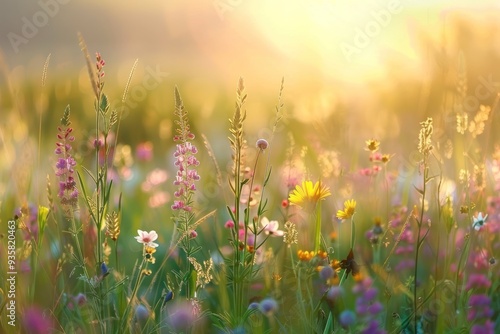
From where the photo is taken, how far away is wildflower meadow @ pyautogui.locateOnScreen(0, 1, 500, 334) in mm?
1613

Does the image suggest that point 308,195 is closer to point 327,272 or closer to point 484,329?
point 327,272

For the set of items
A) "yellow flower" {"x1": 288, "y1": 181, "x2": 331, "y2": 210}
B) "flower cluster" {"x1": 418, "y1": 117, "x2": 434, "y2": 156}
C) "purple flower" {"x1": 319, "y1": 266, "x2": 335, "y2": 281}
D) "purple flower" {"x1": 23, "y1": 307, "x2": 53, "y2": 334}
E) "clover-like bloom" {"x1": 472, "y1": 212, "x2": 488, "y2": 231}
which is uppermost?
"flower cluster" {"x1": 418, "y1": 117, "x2": 434, "y2": 156}

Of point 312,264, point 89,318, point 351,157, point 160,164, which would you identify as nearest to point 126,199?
point 160,164

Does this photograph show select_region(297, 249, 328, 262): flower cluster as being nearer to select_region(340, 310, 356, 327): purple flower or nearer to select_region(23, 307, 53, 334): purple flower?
select_region(340, 310, 356, 327): purple flower

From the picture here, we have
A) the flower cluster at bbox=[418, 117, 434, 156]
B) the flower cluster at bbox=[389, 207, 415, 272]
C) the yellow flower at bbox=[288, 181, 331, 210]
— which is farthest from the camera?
the flower cluster at bbox=[389, 207, 415, 272]

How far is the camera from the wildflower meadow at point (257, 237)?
5.29 feet

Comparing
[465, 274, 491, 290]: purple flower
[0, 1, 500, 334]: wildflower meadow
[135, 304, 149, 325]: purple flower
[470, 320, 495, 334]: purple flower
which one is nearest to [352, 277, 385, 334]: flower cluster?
[0, 1, 500, 334]: wildflower meadow

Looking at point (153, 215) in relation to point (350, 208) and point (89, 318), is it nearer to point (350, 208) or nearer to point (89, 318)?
point (89, 318)

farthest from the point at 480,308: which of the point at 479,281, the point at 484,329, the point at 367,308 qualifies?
the point at 367,308

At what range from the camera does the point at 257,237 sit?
7.41ft

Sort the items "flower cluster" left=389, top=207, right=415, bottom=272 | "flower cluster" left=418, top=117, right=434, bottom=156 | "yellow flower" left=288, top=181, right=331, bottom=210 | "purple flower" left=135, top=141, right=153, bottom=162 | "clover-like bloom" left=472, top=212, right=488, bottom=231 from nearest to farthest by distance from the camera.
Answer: "flower cluster" left=418, top=117, right=434, bottom=156 → "yellow flower" left=288, top=181, right=331, bottom=210 → "clover-like bloom" left=472, top=212, right=488, bottom=231 → "flower cluster" left=389, top=207, right=415, bottom=272 → "purple flower" left=135, top=141, right=153, bottom=162

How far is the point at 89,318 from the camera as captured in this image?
5.74 ft

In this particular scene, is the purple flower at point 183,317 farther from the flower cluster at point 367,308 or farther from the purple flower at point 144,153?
the purple flower at point 144,153

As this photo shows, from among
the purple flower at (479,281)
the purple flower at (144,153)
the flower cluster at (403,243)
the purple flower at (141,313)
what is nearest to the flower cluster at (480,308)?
the purple flower at (479,281)
